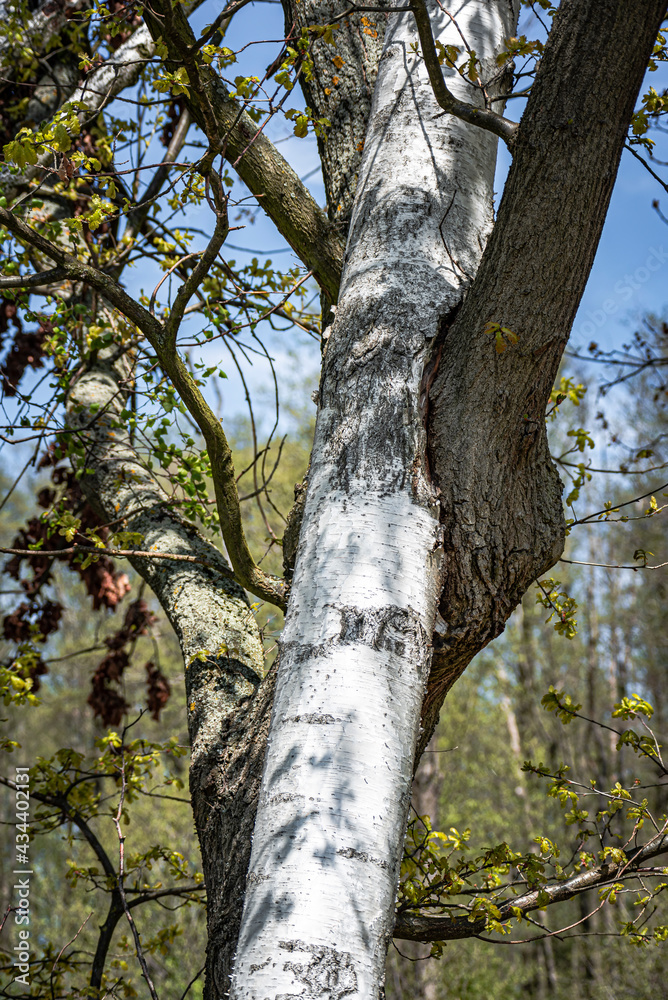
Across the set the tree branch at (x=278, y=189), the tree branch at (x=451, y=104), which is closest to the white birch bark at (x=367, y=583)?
the tree branch at (x=451, y=104)

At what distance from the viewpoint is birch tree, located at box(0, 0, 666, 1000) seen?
1231mm

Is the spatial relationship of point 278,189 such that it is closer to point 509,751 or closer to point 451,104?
point 451,104

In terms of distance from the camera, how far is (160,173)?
13.5 feet

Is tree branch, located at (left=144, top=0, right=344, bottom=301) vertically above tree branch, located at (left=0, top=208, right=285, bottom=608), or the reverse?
tree branch, located at (left=144, top=0, right=344, bottom=301)

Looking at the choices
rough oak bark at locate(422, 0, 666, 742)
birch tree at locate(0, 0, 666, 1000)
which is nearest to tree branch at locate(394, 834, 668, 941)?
birch tree at locate(0, 0, 666, 1000)

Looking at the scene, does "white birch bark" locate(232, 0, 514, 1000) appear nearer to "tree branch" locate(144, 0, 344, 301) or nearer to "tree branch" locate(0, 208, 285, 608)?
"tree branch" locate(144, 0, 344, 301)

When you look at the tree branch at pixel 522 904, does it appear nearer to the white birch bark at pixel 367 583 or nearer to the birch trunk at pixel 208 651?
the birch trunk at pixel 208 651

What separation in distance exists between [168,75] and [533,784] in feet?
40.8

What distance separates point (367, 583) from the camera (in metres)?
1.41

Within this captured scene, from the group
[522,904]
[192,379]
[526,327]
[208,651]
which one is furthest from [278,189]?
[522,904]

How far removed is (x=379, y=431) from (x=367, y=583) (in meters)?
0.37

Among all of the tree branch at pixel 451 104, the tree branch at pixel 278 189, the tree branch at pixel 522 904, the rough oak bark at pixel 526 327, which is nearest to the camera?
the rough oak bark at pixel 526 327

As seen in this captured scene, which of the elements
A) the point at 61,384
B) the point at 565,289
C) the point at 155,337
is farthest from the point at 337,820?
the point at 61,384

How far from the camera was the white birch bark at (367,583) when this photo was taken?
1.15 meters
